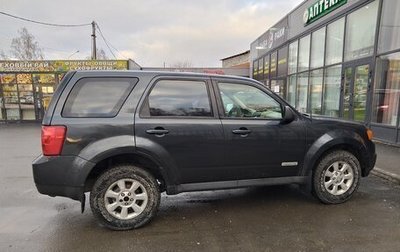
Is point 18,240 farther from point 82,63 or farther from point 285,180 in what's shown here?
point 82,63

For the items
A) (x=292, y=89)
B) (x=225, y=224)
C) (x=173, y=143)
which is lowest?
(x=225, y=224)

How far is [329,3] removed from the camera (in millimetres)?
11672

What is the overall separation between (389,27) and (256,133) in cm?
758

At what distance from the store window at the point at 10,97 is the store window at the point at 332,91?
51.6ft

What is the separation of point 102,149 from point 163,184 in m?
0.94

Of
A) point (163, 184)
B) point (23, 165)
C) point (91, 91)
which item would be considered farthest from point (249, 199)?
point (23, 165)

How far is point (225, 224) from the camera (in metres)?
3.78

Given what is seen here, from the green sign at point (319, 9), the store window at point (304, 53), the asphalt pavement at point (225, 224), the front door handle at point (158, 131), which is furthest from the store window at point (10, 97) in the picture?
the front door handle at point (158, 131)

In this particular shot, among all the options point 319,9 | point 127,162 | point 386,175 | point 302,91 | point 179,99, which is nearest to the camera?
point 127,162

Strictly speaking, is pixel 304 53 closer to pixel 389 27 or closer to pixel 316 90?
pixel 316 90

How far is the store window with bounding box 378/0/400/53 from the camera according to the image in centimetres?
873

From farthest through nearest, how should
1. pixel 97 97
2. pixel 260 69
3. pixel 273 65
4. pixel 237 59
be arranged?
1. pixel 237 59
2. pixel 260 69
3. pixel 273 65
4. pixel 97 97

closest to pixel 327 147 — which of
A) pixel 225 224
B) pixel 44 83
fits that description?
pixel 225 224

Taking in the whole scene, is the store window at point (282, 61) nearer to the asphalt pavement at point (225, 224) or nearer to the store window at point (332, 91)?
the store window at point (332, 91)
